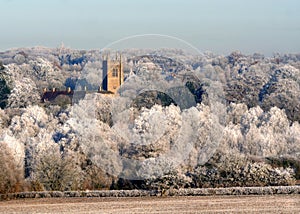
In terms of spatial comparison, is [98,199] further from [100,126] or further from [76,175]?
[100,126]

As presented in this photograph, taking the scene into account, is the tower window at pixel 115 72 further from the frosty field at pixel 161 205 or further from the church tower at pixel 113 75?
the frosty field at pixel 161 205

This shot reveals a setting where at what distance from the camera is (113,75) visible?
7144cm

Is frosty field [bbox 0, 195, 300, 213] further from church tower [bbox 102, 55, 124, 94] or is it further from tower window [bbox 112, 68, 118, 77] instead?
tower window [bbox 112, 68, 118, 77]

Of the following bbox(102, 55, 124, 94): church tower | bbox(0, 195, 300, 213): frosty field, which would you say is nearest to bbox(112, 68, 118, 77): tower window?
bbox(102, 55, 124, 94): church tower

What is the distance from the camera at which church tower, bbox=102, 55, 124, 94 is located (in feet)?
217

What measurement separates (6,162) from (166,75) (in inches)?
1525

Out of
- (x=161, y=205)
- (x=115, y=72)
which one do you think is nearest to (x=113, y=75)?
(x=115, y=72)

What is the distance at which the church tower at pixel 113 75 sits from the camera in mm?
66156

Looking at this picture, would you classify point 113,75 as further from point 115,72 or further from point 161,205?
point 161,205

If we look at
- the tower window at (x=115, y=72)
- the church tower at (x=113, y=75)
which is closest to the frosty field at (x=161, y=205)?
the church tower at (x=113, y=75)

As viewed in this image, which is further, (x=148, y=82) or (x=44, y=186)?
(x=148, y=82)

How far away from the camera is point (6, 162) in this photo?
28.4 metres

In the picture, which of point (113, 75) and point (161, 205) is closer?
point (161, 205)

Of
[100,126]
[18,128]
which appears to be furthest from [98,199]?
[18,128]
